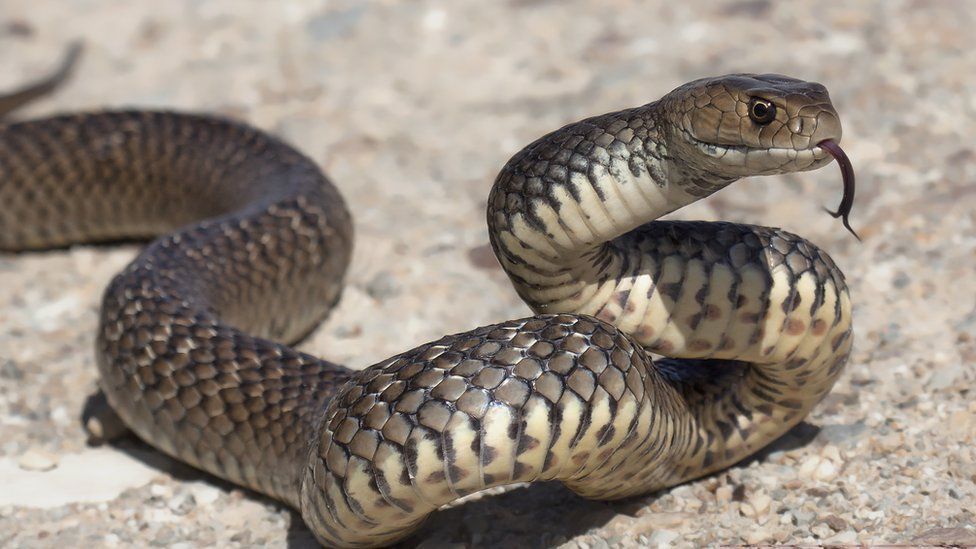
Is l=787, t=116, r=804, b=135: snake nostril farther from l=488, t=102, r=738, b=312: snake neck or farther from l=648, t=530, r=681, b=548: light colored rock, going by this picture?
l=648, t=530, r=681, b=548: light colored rock

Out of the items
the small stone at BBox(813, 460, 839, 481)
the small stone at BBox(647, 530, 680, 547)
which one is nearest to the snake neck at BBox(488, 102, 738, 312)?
the small stone at BBox(647, 530, 680, 547)

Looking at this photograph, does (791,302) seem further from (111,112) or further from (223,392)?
(111,112)

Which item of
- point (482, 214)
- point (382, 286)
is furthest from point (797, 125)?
point (482, 214)

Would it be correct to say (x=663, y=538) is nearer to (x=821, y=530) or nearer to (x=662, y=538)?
(x=662, y=538)

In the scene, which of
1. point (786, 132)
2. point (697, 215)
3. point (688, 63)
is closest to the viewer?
point (786, 132)

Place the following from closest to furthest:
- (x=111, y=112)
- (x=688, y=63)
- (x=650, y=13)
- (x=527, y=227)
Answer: (x=527, y=227), (x=111, y=112), (x=688, y=63), (x=650, y=13)

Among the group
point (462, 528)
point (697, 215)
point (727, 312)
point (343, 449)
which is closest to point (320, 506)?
point (343, 449)

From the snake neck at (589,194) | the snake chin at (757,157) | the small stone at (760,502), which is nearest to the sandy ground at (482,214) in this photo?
the small stone at (760,502)
